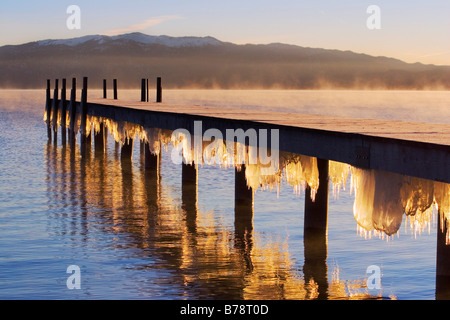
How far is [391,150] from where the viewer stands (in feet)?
31.1

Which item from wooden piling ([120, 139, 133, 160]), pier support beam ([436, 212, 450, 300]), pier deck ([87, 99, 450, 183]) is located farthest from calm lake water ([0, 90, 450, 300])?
wooden piling ([120, 139, 133, 160])

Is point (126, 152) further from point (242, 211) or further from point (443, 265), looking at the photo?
point (443, 265)

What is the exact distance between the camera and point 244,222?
57.6ft

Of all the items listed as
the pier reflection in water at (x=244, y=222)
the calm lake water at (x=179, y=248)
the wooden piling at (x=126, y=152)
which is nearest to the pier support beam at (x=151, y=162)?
the calm lake water at (x=179, y=248)

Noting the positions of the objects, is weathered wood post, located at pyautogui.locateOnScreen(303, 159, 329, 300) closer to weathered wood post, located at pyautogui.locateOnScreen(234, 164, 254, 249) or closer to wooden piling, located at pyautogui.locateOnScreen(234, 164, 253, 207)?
weathered wood post, located at pyautogui.locateOnScreen(234, 164, 254, 249)

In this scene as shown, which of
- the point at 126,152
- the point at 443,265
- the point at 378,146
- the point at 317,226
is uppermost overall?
the point at 378,146

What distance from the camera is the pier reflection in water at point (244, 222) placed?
9.88 meters

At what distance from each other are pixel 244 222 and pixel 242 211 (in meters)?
0.75

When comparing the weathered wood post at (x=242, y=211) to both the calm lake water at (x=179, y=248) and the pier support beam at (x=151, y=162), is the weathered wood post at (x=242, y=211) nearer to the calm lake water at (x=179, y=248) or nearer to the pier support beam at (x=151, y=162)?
the calm lake water at (x=179, y=248)

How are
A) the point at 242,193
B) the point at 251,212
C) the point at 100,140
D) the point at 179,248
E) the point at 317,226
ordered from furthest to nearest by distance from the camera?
the point at 100,140, the point at 242,193, the point at 251,212, the point at 317,226, the point at 179,248

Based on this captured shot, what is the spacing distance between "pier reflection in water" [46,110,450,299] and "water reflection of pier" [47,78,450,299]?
0.01m

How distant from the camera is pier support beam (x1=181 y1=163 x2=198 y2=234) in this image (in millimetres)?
18062

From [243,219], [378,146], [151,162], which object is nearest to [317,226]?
[243,219]

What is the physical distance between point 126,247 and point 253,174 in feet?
8.83
